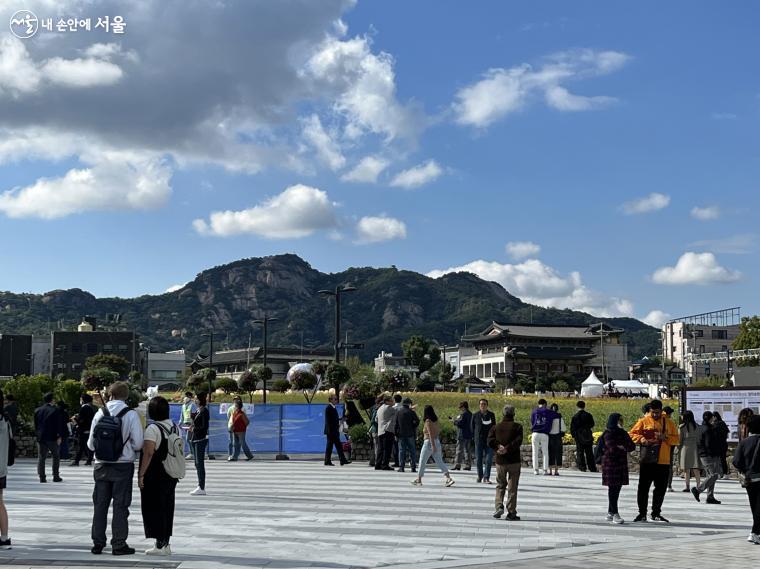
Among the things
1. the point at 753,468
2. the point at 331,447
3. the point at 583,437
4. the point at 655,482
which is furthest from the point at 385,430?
the point at 753,468

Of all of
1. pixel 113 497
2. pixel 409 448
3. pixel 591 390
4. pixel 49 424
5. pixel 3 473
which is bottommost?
Result: pixel 409 448

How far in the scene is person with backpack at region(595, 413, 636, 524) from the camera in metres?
13.4

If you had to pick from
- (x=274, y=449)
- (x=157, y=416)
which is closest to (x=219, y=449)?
(x=274, y=449)

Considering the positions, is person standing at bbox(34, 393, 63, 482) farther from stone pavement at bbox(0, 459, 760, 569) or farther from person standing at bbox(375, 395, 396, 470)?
person standing at bbox(375, 395, 396, 470)

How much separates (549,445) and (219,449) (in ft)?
34.5

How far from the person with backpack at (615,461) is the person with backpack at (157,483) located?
6515mm

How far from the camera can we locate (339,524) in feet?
42.3

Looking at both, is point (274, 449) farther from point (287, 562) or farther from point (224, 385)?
point (224, 385)

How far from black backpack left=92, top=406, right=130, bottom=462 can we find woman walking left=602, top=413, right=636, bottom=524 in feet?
23.1

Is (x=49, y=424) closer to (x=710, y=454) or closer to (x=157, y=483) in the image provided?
(x=157, y=483)

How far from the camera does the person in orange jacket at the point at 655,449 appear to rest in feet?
43.9

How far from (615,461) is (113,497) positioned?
7.23m

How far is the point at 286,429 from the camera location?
1089 inches

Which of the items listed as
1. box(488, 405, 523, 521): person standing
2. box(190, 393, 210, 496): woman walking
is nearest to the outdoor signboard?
box(488, 405, 523, 521): person standing
